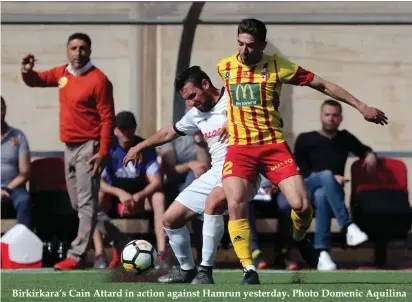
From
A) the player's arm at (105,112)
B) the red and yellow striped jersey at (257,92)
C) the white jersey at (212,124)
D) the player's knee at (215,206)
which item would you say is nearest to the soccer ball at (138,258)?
the player's knee at (215,206)

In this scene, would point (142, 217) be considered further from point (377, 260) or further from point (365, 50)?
point (365, 50)

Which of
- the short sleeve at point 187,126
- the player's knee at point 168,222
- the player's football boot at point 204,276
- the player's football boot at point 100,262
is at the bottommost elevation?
the player's football boot at point 100,262

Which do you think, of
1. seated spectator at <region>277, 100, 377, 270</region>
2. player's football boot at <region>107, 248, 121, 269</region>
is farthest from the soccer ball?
seated spectator at <region>277, 100, 377, 270</region>

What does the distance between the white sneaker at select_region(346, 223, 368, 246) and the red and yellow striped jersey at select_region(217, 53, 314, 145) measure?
109 inches

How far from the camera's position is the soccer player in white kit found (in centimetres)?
897

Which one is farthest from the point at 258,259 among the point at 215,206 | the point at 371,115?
the point at 371,115

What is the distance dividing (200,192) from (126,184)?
2666 mm

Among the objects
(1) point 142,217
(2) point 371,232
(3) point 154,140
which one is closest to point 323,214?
(2) point 371,232

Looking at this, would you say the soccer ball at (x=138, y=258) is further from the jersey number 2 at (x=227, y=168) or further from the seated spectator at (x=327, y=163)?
the seated spectator at (x=327, y=163)

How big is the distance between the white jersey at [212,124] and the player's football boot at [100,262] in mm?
2563

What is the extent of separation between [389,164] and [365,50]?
1.90 meters

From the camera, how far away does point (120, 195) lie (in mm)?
11609

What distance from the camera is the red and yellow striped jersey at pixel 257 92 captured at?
8.67m

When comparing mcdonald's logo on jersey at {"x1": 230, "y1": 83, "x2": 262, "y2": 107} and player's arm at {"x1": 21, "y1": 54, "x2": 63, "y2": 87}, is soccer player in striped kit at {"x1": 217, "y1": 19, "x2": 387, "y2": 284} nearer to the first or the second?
mcdonald's logo on jersey at {"x1": 230, "y1": 83, "x2": 262, "y2": 107}
